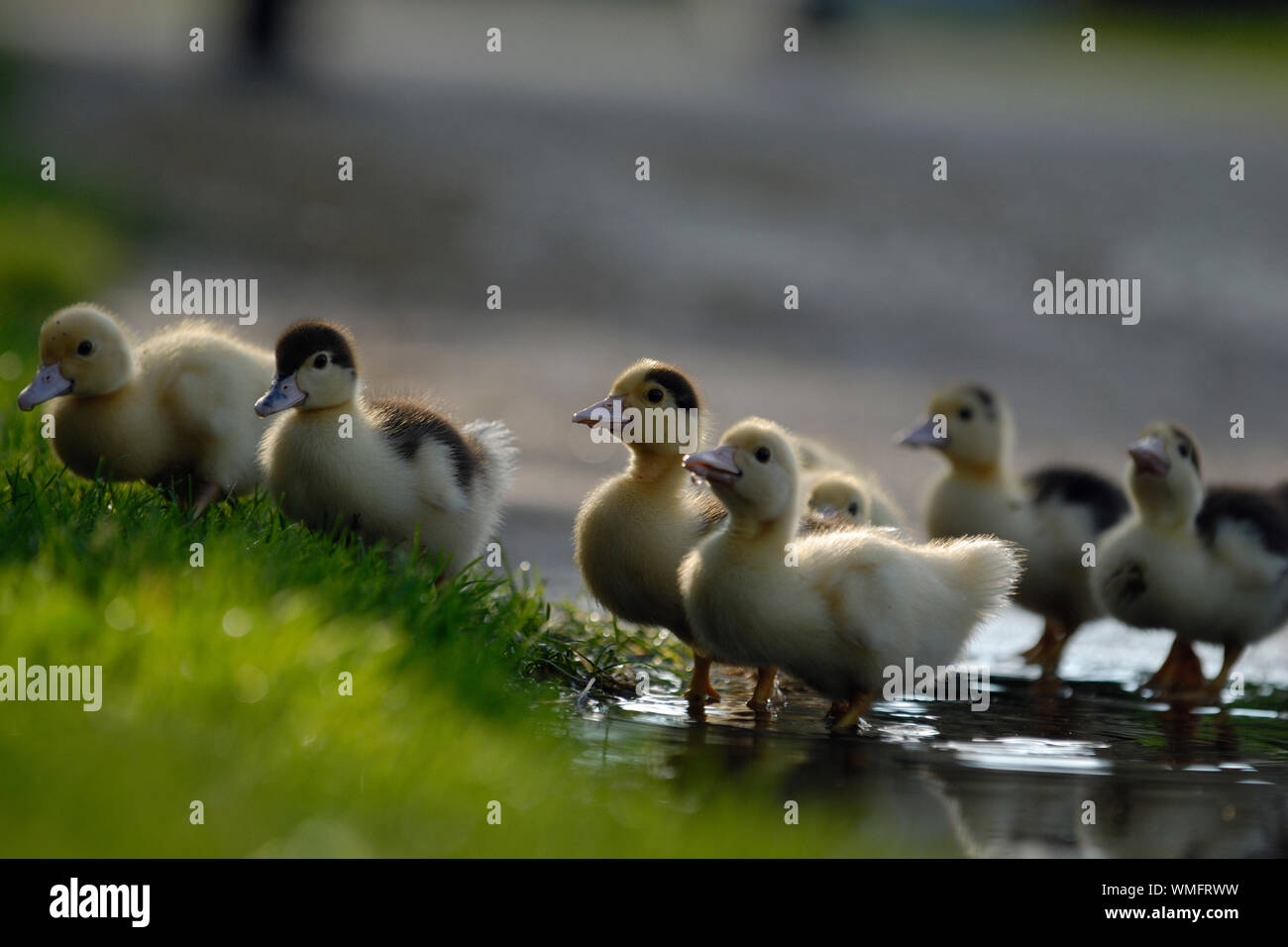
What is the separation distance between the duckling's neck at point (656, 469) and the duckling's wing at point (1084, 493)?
291 cm

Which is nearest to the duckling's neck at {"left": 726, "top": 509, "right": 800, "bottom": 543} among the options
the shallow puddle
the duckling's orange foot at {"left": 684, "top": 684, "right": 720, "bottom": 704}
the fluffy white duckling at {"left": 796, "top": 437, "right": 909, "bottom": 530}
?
the shallow puddle

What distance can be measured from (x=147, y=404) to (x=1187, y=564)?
4.64 meters

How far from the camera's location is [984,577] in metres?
5.93

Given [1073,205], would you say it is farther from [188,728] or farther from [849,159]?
[188,728]

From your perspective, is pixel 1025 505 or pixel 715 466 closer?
pixel 715 466

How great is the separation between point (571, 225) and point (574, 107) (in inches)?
228

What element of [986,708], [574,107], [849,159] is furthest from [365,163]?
[986,708]

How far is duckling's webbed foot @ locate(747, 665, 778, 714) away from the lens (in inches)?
239

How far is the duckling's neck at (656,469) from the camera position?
615 cm

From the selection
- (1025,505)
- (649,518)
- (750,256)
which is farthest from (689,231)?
(649,518)

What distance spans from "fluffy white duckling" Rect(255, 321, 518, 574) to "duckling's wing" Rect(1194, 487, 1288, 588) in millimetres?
3508

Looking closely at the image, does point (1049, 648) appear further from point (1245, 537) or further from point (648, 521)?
point (648, 521)

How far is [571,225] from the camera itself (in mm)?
18688

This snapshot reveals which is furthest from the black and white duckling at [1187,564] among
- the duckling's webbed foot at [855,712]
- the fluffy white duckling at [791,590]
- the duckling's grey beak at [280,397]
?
the duckling's grey beak at [280,397]
